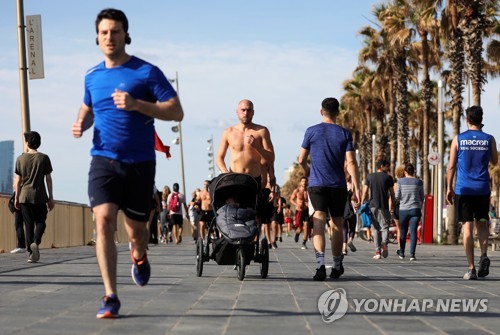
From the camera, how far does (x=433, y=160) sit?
101 ft

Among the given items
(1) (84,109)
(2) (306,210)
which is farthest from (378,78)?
(1) (84,109)

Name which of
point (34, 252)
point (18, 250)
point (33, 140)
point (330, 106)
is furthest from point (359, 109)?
point (330, 106)

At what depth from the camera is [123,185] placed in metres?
7.04

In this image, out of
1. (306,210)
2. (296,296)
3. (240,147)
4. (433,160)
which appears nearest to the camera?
(296,296)

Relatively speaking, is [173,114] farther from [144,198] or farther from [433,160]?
[433,160]

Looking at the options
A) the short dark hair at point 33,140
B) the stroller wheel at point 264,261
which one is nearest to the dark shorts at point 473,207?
the stroller wheel at point 264,261

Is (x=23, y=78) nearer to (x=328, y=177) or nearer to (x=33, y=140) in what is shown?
(x=33, y=140)

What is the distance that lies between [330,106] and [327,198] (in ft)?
3.45

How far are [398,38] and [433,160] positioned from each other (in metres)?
14.7

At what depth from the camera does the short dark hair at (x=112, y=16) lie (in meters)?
7.05

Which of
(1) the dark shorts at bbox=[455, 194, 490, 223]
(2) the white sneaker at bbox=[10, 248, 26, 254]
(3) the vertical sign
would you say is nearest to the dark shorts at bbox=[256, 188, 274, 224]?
(1) the dark shorts at bbox=[455, 194, 490, 223]

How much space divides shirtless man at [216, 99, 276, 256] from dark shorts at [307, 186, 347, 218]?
2.24 ft

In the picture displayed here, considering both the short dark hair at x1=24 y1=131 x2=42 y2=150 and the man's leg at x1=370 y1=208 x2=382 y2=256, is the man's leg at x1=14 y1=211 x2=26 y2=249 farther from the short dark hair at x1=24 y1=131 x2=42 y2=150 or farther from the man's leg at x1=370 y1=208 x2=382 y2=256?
the man's leg at x1=370 y1=208 x2=382 y2=256

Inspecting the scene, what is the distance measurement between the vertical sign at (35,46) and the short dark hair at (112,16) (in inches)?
578
